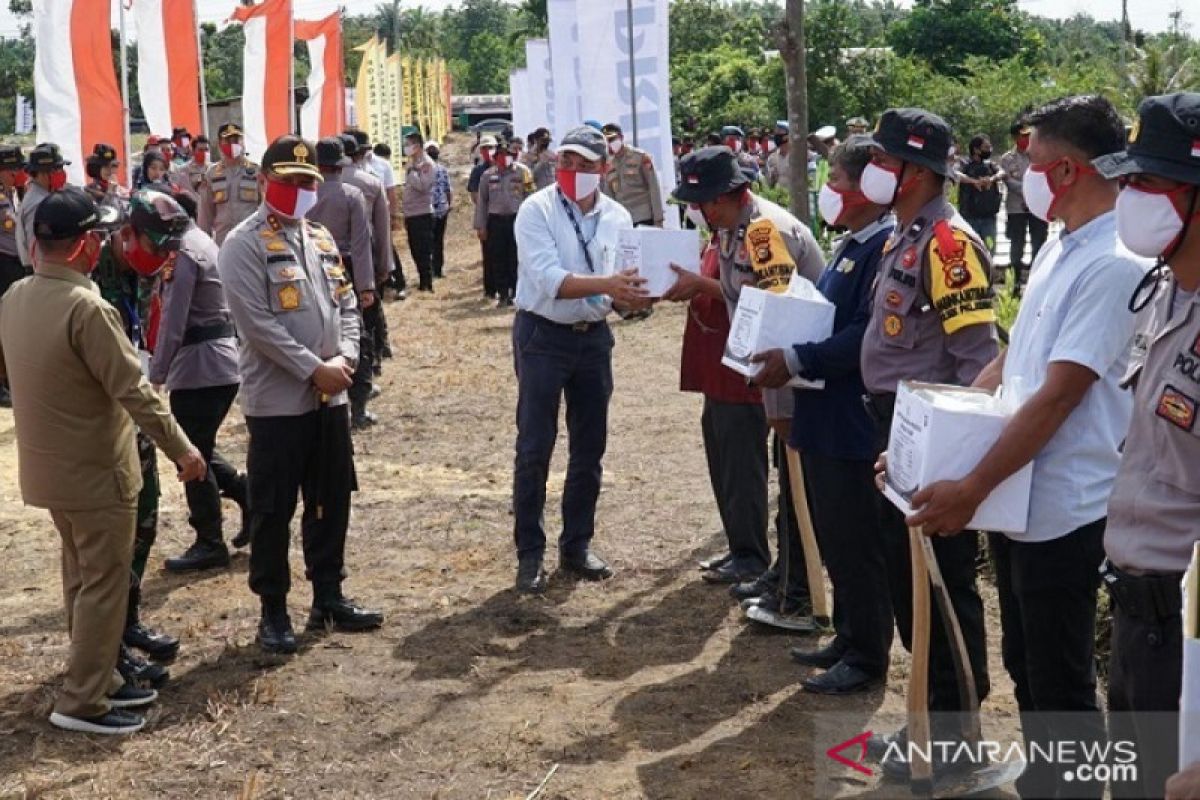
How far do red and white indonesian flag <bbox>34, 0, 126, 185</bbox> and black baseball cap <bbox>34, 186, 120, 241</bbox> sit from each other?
1122 centimetres

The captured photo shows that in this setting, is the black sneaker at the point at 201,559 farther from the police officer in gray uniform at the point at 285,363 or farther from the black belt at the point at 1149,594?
the black belt at the point at 1149,594

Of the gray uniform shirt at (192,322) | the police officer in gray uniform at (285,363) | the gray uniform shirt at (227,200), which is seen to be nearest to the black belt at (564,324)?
the police officer in gray uniform at (285,363)

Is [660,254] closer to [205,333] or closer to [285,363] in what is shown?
[285,363]

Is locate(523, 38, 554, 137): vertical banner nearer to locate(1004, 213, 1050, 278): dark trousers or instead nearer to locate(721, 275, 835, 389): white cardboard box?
locate(1004, 213, 1050, 278): dark trousers

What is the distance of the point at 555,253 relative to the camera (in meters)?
6.82

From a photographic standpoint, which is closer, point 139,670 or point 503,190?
point 139,670

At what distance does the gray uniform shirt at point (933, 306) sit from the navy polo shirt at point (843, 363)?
0.57m

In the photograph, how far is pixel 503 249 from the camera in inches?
736

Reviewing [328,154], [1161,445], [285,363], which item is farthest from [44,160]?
[1161,445]

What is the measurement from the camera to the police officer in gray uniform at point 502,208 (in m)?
18.3

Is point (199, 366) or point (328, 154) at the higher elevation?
point (328, 154)

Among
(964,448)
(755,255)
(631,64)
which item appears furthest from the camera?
(631,64)

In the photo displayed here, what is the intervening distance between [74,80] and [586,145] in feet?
35.7

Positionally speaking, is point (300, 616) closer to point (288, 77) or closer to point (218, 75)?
point (288, 77)
